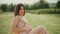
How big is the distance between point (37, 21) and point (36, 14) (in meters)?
0.10

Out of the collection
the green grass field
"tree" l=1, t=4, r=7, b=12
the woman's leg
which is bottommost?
the woman's leg

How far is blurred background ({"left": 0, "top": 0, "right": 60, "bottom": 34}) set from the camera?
1639mm

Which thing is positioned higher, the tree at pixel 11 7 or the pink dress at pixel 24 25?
the tree at pixel 11 7

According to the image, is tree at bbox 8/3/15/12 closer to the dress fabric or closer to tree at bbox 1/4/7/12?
tree at bbox 1/4/7/12

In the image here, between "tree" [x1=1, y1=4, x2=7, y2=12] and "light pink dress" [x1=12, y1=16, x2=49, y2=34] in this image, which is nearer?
"light pink dress" [x1=12, y1=16, x2=49, y2=34]

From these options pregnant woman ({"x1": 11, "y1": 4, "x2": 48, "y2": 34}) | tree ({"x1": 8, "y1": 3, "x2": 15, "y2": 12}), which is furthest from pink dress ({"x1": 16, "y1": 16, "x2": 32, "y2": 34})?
tree ({"x1": 8, "y1": 3, "x2": 15, "y2": 12})

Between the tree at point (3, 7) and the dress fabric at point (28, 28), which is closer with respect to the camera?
the dress fabric at point (28, 28)

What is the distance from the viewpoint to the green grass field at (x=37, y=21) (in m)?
1.63

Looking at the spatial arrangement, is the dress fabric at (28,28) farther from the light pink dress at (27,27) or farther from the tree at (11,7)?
the tree at (11,7)

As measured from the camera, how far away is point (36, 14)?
1.68 m

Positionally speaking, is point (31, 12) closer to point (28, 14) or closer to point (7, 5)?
point (28, 14)

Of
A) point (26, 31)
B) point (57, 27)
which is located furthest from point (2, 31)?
point (57, 27)

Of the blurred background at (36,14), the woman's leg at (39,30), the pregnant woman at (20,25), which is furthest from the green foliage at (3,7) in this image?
the woman's leg at (39,30)

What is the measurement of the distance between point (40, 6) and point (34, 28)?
298 millimetres
